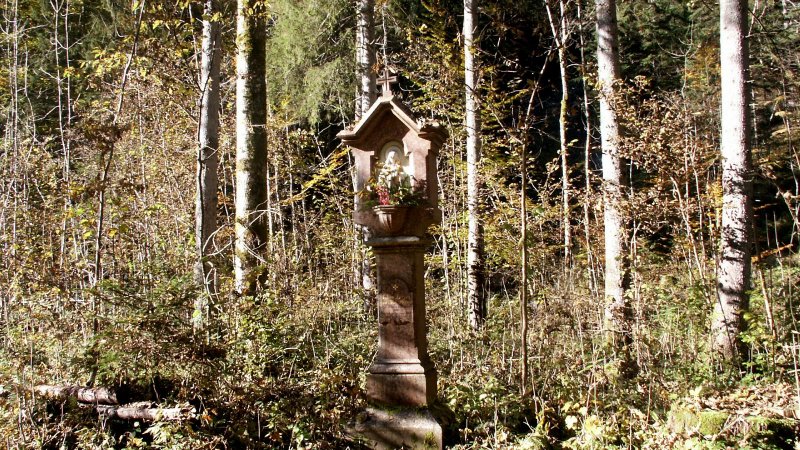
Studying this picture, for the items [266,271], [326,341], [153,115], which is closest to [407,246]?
[326,341]

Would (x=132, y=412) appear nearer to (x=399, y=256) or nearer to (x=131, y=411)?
(x=131, y=411)

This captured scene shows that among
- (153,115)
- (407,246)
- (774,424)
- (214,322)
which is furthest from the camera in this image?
(153,115)

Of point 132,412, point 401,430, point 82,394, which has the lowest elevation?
point 401,430

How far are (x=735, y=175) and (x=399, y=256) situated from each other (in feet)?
13.7

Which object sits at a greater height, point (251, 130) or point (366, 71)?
point (366, 71)

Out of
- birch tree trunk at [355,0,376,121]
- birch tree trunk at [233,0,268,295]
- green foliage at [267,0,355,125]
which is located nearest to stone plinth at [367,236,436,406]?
birch tree trunk at [233,0,268,295]

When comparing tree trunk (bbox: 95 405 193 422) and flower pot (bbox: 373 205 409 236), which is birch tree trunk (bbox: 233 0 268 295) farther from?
flower pot (bbox: 373 205 409 236)

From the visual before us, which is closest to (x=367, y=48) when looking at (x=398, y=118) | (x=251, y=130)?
(x=251, y=130)

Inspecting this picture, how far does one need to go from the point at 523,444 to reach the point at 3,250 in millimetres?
6267

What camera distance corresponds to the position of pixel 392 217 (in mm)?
4812

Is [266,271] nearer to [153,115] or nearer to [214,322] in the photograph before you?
[214,322]

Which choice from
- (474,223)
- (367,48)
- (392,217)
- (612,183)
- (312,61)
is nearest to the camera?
(392,217)

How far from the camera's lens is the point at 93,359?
5121 millimetres

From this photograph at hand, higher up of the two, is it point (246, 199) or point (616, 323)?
Result: point (246, 199)
